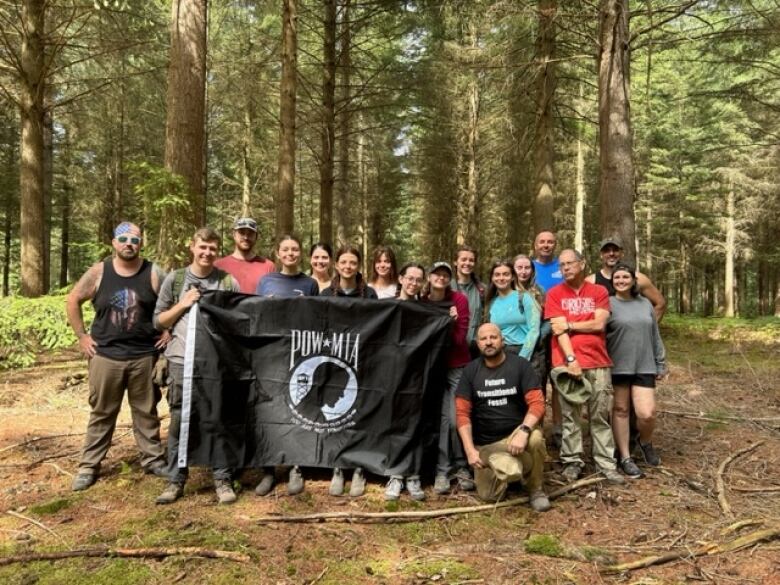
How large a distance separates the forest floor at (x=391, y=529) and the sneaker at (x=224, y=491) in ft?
0.27

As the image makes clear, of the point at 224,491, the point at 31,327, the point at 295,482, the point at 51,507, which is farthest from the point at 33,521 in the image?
the point at 31,327

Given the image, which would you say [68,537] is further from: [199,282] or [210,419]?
[199,282]

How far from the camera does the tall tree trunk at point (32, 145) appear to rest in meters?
9.42

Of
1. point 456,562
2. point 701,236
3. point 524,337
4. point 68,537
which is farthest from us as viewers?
point 701,236

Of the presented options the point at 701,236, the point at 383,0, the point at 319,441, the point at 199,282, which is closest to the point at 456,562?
the point at 319,441

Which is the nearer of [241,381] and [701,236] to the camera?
[241,381]

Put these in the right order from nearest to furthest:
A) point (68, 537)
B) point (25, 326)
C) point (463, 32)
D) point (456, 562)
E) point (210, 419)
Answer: point (456, 562)
point (68, 537)
point (210, 419)
point (25, 326)
point (463, 32)

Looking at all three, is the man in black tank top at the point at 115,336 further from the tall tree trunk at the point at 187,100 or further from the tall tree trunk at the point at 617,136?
the tall tree trunk at the point at 617,136

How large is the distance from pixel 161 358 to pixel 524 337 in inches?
134

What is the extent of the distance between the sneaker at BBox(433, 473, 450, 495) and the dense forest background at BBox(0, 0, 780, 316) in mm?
4256

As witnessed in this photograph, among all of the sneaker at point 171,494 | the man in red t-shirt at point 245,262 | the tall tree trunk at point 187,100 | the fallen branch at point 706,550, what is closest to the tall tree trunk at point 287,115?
the tall tree trunk at point 187,100

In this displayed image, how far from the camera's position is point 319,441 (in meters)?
4.40

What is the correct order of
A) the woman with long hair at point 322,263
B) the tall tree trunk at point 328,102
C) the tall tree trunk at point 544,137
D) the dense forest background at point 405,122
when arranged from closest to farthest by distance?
the woman with long hair at point 322,263 < the dense forest background at point 405,122 < the tall tree trunk at point 544,137 < the tall tree trunk at point 328,102

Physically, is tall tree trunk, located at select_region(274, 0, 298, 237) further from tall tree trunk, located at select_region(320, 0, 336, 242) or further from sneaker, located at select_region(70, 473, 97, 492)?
sneaker, located at select_region(70, 473, 97, 492)
